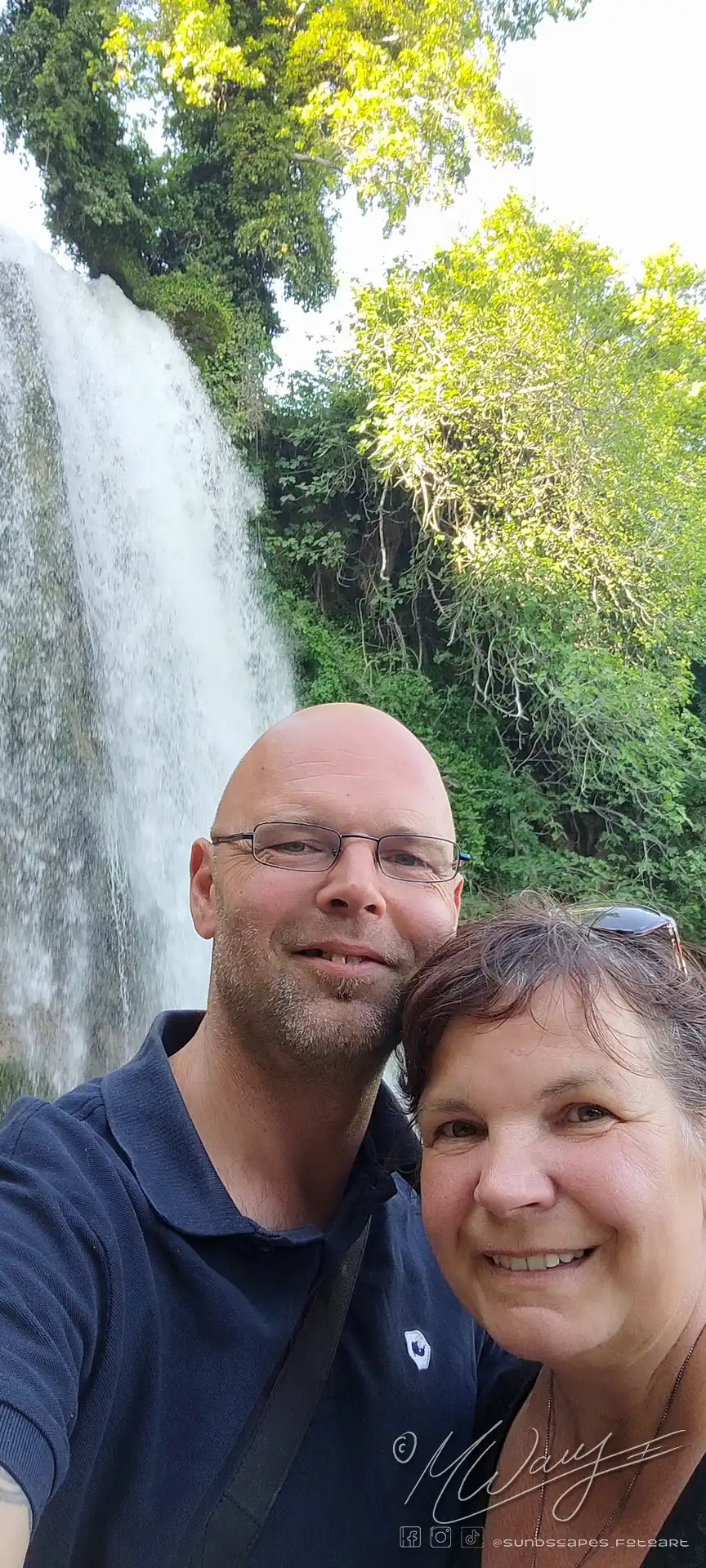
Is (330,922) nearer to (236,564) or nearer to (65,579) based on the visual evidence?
(65,579)

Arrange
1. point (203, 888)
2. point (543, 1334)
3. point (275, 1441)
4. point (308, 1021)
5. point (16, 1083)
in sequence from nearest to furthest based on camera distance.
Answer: point (543, 1334), point (275, 1441), point (308, 1021), point (203, 888), point (16, 1083)

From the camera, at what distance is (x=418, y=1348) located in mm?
1354

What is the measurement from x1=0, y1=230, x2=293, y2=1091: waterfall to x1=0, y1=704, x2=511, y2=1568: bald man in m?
5.05

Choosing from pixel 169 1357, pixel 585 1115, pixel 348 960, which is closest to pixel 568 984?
pixel 585 1115

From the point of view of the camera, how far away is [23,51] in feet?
34.4

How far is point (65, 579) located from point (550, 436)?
5.52 metres

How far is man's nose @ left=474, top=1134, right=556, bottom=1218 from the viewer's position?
0.93m

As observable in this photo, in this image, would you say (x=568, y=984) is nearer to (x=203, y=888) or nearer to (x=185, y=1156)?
(x=185, y=1156)

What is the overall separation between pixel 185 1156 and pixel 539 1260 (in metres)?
0.54

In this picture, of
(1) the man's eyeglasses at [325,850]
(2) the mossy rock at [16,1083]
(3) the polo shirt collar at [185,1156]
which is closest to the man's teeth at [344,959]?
(1) the man's eyeglasses at [325,850]

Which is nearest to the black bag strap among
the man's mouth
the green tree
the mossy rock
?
the man's mouth

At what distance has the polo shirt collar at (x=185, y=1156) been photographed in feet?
4.08

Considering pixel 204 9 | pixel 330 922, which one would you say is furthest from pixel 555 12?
pixel 330 922

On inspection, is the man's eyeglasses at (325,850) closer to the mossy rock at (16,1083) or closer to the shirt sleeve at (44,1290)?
the shirt sleeve at (44,1290)
